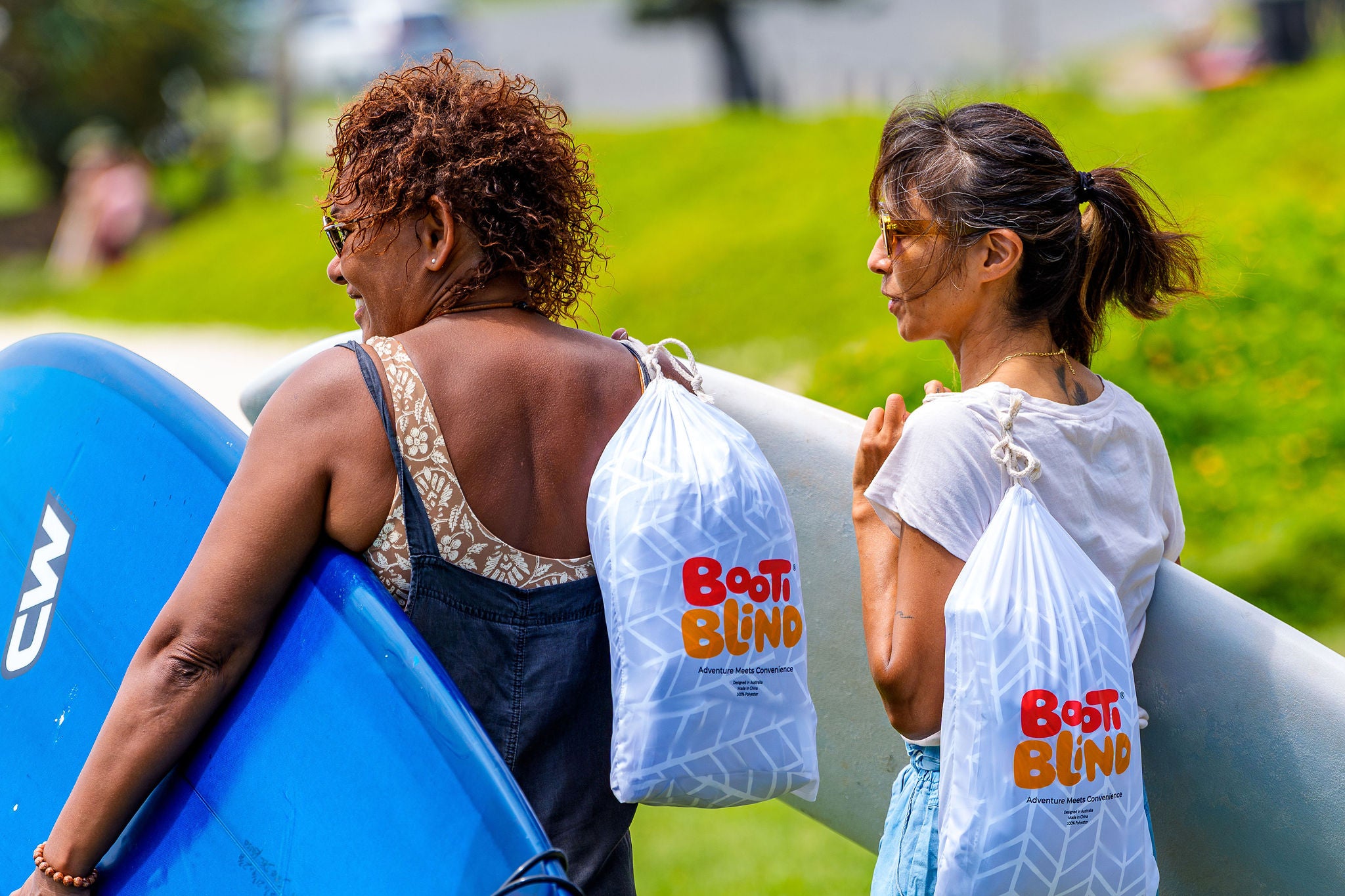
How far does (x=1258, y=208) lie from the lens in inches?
264

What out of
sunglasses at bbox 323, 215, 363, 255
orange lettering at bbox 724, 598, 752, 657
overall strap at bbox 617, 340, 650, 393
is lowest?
orange lettering at bbox 724, 598, 752, 657

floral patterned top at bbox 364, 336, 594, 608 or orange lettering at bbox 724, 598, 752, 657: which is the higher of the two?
floral patterned top at bbox 364, 336, 594, 608

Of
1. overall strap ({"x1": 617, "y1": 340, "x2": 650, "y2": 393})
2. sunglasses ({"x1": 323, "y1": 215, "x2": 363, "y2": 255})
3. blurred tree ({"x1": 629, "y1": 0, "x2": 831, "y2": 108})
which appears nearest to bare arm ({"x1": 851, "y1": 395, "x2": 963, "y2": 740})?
overall strap ({"x1": 617, "y1": 340, "x2": 650, "y2": 393})

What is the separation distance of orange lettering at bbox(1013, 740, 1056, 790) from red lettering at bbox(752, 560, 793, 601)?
0.39 m

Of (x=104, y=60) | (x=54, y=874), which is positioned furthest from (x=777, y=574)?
(x=104, y=60)

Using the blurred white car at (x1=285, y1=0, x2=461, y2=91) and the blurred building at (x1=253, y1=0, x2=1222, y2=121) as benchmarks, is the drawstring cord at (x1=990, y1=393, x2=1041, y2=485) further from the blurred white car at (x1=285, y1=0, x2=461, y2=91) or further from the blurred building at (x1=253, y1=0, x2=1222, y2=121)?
the blurred white car at (x1=285, y1=0, x2=461, y2=91)

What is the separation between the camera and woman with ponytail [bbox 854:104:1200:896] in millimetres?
1814

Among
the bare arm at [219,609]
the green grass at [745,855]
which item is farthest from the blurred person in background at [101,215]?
the bare arm at [219,609]

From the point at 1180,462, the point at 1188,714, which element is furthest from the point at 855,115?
the point at 1188,714

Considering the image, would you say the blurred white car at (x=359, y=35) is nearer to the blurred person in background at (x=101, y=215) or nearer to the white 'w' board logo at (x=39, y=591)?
the blurred person in background at (x=101, y=215)

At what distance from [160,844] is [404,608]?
520mm

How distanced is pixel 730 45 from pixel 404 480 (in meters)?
14.7

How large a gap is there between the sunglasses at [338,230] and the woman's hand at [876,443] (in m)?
0.79

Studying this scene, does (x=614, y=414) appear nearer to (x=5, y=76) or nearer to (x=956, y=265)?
(x=956, y=265)
